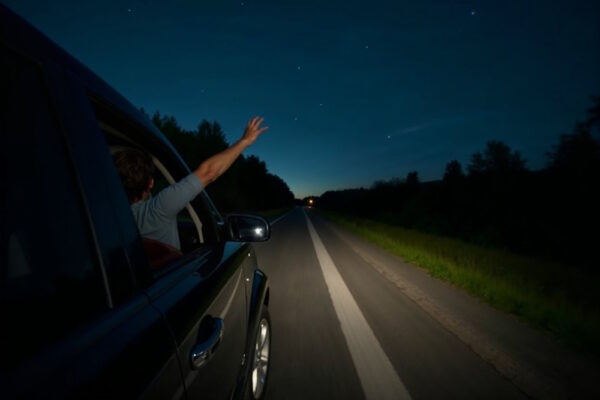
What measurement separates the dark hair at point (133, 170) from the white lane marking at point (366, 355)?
2.42 meters

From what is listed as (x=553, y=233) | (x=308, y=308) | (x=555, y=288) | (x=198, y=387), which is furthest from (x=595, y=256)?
(x=198, y=387)

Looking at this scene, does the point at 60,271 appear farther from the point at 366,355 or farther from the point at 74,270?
the point at 366,355

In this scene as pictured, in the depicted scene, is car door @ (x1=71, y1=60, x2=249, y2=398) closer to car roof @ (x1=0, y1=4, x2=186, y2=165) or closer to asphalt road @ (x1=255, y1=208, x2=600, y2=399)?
car roof @ (x1=0, y1=4, x2=186, y2=165)

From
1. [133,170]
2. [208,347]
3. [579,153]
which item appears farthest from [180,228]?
[579,153]

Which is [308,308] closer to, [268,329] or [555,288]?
[268,329]

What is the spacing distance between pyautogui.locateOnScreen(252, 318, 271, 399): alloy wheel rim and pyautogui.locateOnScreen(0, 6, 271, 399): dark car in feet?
3.50

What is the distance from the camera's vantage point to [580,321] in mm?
3934

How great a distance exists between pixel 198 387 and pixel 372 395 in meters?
1.88

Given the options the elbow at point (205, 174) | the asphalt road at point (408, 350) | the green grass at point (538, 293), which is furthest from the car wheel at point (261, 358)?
the green grass at point (538, 293)

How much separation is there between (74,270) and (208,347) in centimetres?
64

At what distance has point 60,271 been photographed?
0.78m

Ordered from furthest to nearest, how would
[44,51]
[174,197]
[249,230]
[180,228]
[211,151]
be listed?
[211,151], [180,228], [249,230], [174,197], [44,51]

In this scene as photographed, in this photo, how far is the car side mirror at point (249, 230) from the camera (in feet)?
8.79

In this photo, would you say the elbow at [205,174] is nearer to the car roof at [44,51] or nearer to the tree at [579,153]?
the car roof at [44,51]
